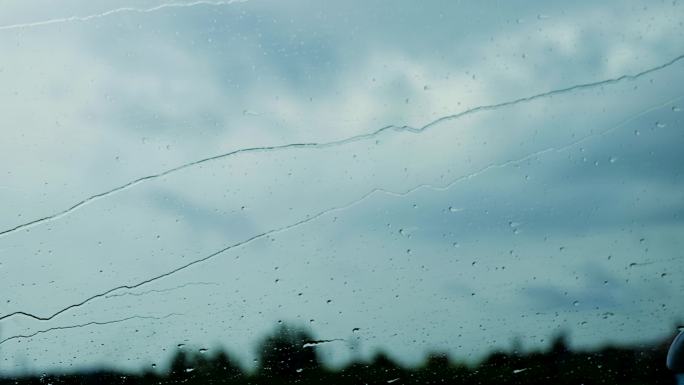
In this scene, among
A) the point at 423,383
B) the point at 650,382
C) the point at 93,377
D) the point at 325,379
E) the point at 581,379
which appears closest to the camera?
the point at 650,382

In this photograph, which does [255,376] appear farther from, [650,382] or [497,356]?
[650,382]

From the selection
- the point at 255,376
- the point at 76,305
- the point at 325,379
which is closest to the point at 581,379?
the point at 325,379

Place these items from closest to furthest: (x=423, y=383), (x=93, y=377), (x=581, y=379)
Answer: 1. (x=581, y=379)
2. (x=423, y=383)
3. (x=93, y=377)

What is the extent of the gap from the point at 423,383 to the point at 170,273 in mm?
2345

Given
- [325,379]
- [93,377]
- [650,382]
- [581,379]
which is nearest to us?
[650,382]

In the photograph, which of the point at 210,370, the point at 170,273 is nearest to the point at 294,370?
the point at 210,370

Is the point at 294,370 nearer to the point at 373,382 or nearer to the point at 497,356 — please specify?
the point at 373,382

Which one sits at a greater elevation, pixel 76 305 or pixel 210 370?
pixel 76 305

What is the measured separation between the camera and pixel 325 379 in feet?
21.4

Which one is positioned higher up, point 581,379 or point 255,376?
point 255,376

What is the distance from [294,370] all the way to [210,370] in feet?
2.53

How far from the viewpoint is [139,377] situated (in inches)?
A: 270

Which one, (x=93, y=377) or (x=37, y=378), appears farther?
(x=93, y=377)

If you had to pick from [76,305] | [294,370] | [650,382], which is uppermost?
[76,305]
